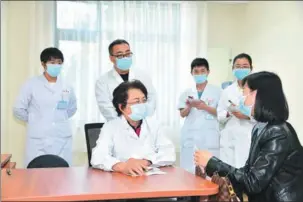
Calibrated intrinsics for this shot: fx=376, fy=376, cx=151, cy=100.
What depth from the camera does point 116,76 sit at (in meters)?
3.07

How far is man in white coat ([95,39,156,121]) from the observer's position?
2986mm

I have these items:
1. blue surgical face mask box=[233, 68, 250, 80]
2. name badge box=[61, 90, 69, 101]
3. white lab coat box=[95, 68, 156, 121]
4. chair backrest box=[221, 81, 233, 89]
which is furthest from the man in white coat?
chair backrest box=[221, 81, 233, 89]

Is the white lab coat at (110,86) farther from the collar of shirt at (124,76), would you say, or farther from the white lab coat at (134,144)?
the white lab coat at (134,144)

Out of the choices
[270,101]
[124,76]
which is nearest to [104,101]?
[124,76]

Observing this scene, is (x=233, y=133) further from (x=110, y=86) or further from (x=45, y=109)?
(x=45, y=109)

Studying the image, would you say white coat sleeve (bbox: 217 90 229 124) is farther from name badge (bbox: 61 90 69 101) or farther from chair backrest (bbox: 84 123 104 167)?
name badge (bbox: 61 90 69 101)

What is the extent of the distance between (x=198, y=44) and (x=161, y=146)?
2.63m

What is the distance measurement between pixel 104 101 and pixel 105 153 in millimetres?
978

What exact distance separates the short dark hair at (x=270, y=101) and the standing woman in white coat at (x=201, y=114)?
5.49ft

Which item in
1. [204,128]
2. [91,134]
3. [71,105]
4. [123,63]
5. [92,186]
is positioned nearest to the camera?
[92,186]

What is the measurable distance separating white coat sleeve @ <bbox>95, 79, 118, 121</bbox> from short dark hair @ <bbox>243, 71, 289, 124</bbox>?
1.36 metres

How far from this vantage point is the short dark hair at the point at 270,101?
1752 mm

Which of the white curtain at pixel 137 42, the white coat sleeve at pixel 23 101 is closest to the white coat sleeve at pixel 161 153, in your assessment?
the white coat sleeve at pixel 23 101

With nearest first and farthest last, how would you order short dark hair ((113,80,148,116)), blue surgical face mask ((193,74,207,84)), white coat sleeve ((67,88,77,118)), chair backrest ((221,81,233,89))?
short dark hair ((113,80,148,116)), white coat sleeve ((67,88,77,118)), blue surgical face mask ((193,74,207,84)), chair backrest ((221,81,233,89))
